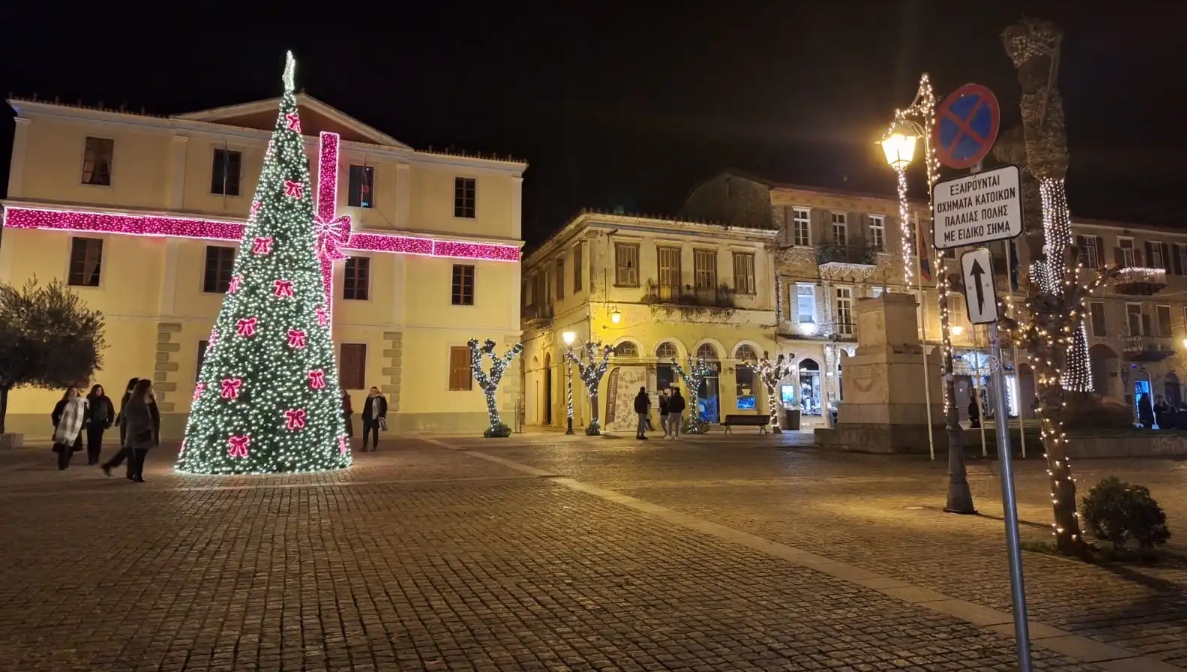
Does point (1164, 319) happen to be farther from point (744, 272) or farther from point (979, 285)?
point (979, 285)

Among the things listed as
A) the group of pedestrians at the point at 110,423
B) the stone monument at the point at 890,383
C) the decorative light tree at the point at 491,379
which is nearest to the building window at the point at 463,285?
the decorative light tree at the point at 491,379

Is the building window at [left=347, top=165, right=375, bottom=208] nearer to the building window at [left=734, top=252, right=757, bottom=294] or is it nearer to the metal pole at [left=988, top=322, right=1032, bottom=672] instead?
the building window at [left=734, top=252, right=757, bottom=294]

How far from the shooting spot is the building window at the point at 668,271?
33.4 m

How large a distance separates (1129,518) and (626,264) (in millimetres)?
27359

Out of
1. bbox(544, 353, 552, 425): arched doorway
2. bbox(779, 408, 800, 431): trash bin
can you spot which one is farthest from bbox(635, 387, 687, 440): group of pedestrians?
bbox(544, 353, 552, 425): arched doorway

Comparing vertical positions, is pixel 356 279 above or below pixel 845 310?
above

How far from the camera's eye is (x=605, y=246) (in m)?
32.8

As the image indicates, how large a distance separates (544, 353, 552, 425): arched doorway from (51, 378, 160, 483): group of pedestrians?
71.6 ft

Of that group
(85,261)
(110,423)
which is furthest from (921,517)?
(85,261)

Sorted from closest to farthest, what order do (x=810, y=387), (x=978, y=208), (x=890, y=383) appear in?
(x=978, y=208)
(x=890, y=383)
(x=810, y=387)

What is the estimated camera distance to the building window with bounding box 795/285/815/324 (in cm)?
3562

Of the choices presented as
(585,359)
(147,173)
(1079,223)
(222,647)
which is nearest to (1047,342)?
(222,647)

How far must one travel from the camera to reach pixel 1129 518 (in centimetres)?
643

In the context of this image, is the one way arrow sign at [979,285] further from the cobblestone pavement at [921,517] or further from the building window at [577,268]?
the building window at [577,268]
